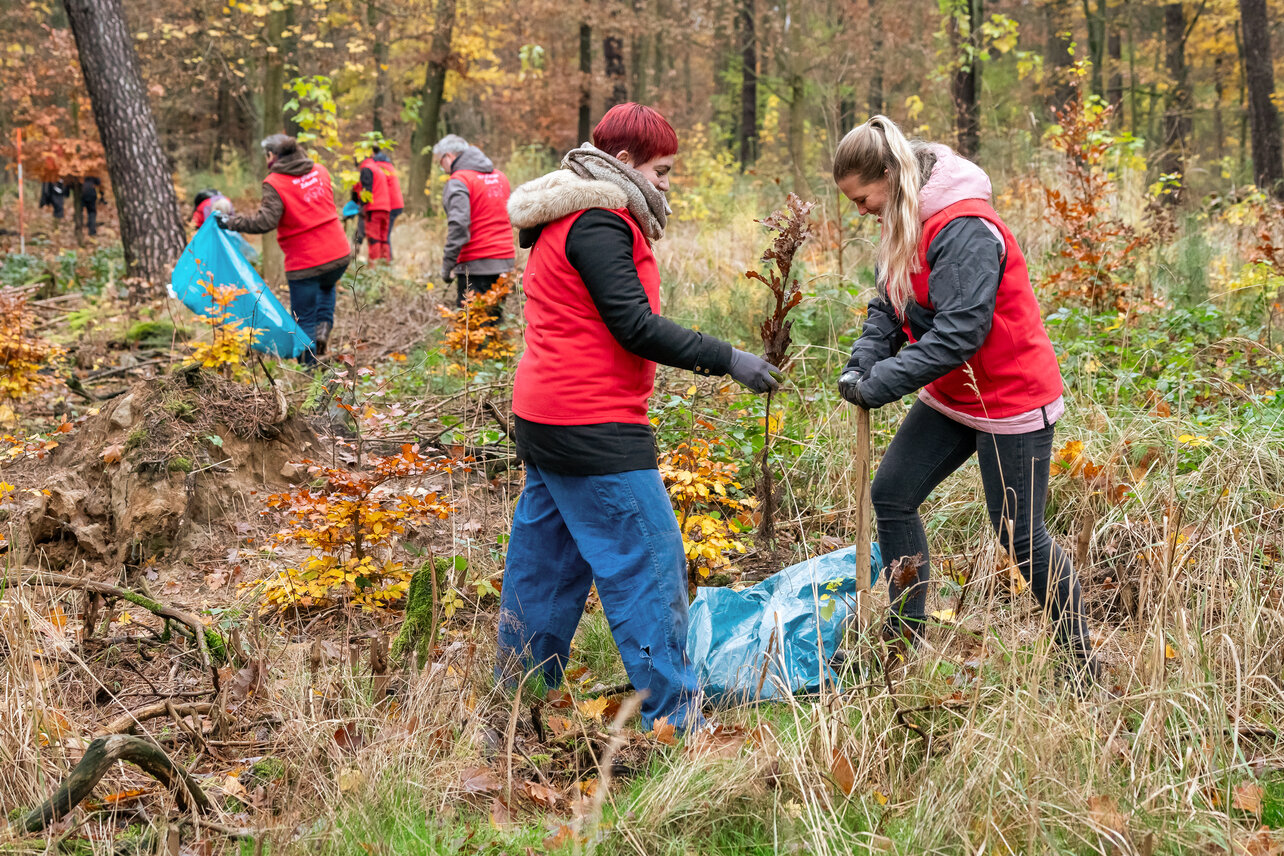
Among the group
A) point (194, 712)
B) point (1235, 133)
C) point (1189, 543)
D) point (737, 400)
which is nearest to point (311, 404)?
point (737, 400)

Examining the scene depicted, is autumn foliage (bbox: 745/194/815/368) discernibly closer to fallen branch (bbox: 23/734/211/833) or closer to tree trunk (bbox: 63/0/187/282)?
fallen branch (bbox: 23/734/211/833)

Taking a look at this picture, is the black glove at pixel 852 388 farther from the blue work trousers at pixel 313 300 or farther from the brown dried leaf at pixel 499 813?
the blue work trousers at pixel 313 300

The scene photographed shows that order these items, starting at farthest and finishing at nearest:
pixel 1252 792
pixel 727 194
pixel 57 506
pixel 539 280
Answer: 1. pixel 727 194
2. pixel 57 506
3. pixel 539 280
4. pixel 1252 792

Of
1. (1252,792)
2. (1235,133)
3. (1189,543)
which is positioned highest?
(1235,133)

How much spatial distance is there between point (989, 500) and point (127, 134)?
898 centimetres

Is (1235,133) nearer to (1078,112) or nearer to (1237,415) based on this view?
(1078,112)

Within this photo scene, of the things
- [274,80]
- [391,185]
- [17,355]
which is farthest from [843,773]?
[274,80]

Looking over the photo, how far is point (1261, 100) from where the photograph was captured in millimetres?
10117

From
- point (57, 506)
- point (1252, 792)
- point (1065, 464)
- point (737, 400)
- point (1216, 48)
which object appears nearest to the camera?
point (1252, 792)

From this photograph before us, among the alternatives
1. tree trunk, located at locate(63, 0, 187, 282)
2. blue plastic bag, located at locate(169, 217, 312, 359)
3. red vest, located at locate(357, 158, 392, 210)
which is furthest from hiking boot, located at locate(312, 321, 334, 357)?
red vest, located at locate(357, 158, 392, 210)

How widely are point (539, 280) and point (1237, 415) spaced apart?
3.30 meters

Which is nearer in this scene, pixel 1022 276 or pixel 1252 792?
pixel 1252 792

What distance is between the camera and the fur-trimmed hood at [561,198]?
2545 millimetres

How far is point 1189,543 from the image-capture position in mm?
2990
